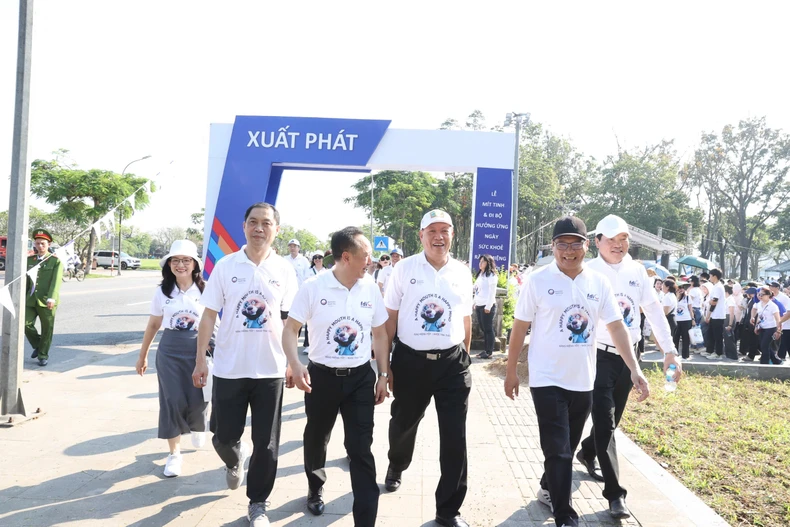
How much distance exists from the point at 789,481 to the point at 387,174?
90.8 ft

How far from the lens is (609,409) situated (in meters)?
3.67

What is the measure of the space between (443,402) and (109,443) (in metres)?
2.92

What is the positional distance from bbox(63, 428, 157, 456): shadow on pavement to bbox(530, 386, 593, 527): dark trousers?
3306 millimetres

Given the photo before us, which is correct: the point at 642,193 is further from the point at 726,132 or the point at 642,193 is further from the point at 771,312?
the point at 771,312

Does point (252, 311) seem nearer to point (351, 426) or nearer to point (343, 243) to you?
point (343, 243)

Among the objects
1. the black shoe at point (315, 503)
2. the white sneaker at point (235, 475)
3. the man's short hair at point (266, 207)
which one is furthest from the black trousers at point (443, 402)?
the man's short hair at point (266, 207)

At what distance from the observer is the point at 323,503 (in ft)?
11.6

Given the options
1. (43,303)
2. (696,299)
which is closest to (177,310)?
(43,303)

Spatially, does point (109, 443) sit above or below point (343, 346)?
below

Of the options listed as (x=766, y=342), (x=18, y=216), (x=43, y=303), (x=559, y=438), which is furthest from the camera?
(x=766, y=342)

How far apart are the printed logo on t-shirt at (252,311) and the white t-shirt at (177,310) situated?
0.88 meters

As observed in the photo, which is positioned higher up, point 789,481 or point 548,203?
point 548,203

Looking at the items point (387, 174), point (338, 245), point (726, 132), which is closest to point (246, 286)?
point (338, 245)

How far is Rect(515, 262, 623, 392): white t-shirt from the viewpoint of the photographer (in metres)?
3.25
